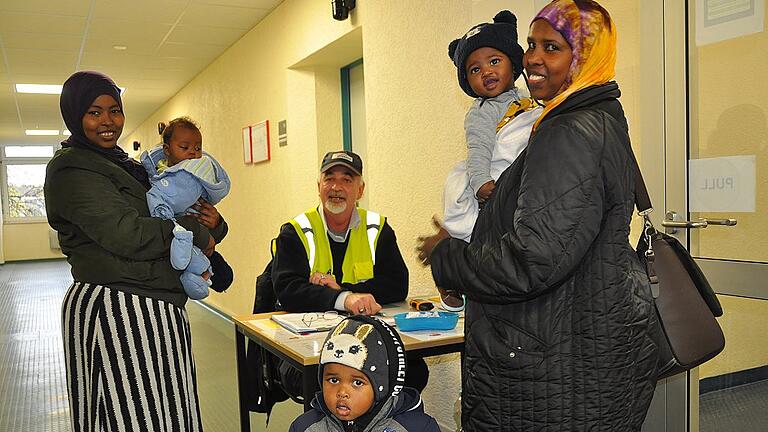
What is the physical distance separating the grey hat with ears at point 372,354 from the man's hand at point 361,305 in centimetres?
71

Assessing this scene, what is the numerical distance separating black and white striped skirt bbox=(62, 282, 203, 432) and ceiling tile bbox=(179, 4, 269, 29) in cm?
392

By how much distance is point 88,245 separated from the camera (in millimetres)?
1948

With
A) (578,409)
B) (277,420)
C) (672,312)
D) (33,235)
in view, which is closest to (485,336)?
(578,409)

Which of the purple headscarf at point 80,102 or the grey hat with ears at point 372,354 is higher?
the purple headscarf at point 80,102

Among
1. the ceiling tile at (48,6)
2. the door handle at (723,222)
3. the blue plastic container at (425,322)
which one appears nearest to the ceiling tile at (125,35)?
the ceiling tile at (48,6)

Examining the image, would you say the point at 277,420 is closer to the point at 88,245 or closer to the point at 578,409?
the point at 88,245

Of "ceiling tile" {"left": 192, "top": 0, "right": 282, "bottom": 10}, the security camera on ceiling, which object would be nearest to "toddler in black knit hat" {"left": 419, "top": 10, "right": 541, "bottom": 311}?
the security camera on ceiling

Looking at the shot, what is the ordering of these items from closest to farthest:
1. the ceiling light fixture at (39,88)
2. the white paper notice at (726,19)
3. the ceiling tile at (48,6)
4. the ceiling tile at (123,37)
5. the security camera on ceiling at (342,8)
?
the white paper notice at (726,19), the security camera on ceiling at (342,8), the ceiling tile at (48,6), the ceiling tile at (123,37), the ceiling light fixture at (39,88)

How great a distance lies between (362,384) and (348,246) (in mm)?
1133

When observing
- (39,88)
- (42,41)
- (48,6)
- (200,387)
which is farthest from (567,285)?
(39,88)

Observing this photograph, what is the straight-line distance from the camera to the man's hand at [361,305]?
2.50 meters

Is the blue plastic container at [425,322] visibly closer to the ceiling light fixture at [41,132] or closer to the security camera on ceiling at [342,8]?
the security camera on ceiling at [342,8]

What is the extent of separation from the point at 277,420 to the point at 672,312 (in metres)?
2.78

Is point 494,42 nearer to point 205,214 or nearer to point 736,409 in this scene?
point 205,214
